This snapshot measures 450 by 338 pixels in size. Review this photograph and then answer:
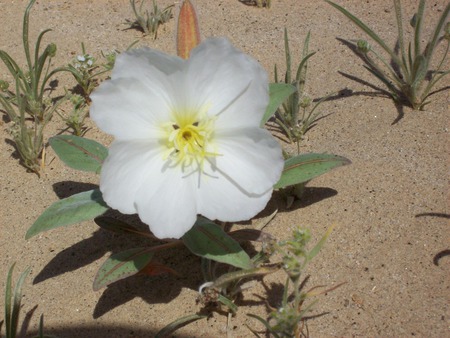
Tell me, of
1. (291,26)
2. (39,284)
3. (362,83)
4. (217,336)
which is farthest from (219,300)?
(291,26)

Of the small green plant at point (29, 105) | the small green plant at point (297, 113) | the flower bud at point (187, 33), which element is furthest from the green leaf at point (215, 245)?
the small green plant at point (29, 105)

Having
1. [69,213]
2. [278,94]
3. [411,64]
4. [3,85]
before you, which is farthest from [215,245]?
[3,85]

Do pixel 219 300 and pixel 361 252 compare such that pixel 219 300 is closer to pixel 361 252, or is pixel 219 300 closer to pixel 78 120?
pixel 361 252

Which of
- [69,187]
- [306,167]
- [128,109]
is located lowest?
[69,187]

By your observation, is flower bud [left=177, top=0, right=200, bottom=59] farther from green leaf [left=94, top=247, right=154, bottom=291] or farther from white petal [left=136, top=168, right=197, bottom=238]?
green leaf [left=94, top=247, right=154, bottom=291]

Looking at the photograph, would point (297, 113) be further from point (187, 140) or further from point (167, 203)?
point (167, 203)

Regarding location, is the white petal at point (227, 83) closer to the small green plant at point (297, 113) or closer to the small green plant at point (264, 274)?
the small green plant at point (264, 274)

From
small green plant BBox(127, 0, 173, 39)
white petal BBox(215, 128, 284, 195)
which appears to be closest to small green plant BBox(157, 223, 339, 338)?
white petal BBox(215, 128, 284, 195)
